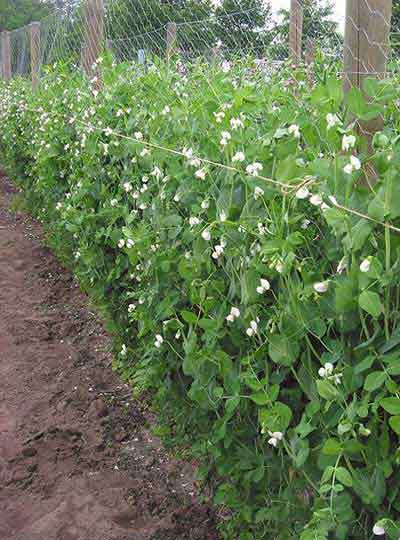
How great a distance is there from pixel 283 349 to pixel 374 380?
12.1 inches

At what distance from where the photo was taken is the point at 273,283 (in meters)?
1.61

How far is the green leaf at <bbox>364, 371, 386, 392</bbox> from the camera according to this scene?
120 cm

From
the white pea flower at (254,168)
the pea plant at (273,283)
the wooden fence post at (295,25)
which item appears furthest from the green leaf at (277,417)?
the wooden fence post at (295,25)

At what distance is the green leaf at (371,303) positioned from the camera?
1.16 meters

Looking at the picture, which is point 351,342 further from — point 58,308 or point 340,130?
point 58,308

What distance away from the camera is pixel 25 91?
666cm

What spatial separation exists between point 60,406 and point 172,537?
1.15 metres

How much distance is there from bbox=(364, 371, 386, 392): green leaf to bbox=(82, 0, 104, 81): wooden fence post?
3525mm

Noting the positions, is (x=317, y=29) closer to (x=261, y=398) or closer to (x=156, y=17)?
(x=156, y=17)

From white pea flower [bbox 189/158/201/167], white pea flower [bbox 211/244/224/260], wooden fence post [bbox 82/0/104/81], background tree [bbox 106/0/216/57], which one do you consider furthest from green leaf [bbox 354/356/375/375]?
background tree [bbox 106/0/216/57]

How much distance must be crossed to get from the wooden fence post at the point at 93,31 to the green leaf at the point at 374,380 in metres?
3.52

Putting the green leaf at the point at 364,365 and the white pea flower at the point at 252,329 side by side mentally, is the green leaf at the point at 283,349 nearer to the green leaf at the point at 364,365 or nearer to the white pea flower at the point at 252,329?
the white pea flower at the point at 252,329

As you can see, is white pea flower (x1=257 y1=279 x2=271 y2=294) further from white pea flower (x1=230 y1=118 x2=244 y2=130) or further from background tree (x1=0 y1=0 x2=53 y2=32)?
background tree (x1=0 y1=0 x2=53 y2=32)

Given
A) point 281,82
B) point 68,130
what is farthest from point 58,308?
point 281,82
